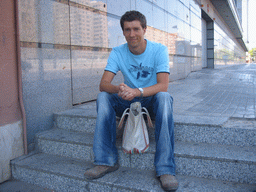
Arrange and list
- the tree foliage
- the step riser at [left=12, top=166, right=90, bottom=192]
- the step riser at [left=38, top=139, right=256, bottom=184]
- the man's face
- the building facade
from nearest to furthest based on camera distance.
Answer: the step riser at [left=38, top=139, right=256, bottom=184]
the step riser at [left=12, top=166, right=90, bottom=192]
the man's face
the building facade
the tree foliage

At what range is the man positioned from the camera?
90.6 inches

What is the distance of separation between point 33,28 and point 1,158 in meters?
1.76

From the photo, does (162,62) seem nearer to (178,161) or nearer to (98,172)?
(178,161)


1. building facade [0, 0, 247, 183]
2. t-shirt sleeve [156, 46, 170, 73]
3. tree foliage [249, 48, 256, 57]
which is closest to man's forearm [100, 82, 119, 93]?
t-shirt sleeve [156, 46, 170, 73]

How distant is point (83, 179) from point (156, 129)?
0.90 meters

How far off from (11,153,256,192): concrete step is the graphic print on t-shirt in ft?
3.58

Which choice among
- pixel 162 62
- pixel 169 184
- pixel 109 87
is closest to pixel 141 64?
pixel 162 62

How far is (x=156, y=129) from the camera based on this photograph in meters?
2.38

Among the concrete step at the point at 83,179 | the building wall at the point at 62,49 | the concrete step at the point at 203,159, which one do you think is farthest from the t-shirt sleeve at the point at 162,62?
the building wall at the point at 62,49

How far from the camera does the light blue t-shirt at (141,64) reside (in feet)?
9.31

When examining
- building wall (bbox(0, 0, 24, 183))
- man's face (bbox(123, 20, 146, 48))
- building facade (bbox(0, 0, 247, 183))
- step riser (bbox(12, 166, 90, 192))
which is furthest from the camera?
building facade (bbox(0, 0, 247, 183))

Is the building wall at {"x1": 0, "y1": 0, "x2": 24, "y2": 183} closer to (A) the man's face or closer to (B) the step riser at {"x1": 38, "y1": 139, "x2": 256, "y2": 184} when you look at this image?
(B) the step riser at {"x1": 38, "y1": 139, "x2": 256, "y2": 184}

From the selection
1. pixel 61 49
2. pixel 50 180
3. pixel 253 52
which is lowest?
pixel 50 180

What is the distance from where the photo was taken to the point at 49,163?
2.90m
